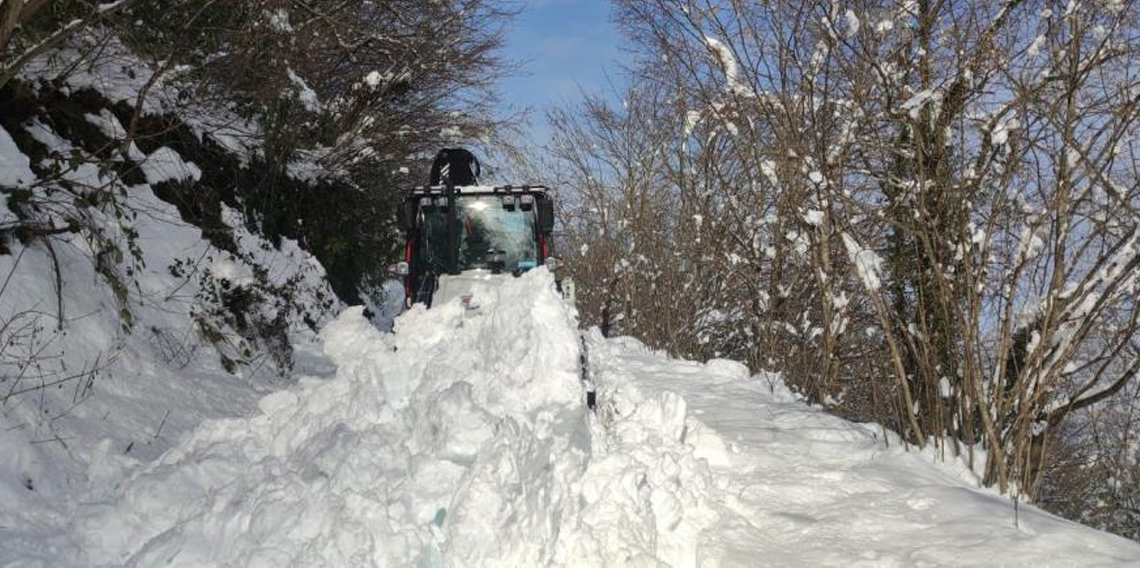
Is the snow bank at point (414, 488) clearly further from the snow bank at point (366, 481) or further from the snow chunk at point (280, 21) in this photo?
the snow chunk at point (280, 21)

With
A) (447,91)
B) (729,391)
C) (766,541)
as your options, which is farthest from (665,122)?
(766,541)

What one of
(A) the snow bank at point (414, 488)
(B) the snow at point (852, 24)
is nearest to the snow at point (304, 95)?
(A) the snow bank at point (414, 488)

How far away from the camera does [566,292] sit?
31.7ft

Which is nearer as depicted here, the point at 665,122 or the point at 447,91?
the point at 447,91

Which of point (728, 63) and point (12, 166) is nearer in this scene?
point (12, 166)

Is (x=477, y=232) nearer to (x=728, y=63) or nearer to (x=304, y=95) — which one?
(x=728, y=63)

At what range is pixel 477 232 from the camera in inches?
388

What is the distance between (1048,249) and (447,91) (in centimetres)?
1440

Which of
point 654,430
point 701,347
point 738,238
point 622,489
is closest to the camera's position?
point 622,489

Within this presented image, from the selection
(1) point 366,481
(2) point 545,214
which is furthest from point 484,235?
(1) point 366,481

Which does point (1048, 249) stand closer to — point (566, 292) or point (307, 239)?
point (566, 292)

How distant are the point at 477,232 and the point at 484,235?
0.09 m

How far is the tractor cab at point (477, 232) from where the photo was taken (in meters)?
9.70

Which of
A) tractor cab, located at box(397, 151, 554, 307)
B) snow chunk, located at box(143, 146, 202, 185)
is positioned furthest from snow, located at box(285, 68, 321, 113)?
tractor cab, located at box(397, 151, 554, 307)
